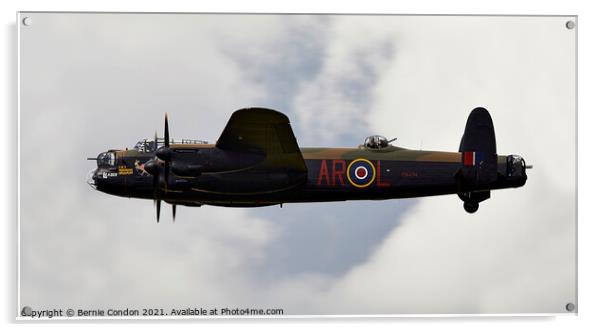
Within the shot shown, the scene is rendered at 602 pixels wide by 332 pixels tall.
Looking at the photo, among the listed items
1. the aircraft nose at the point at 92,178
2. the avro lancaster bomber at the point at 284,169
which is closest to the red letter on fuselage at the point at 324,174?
the avro lancaster bomber at the point at 284,169

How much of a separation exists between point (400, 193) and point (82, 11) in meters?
5.98

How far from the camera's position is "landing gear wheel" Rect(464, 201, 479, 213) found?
13.9 metres

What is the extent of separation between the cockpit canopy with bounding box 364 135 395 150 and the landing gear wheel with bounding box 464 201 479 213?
1825 mm

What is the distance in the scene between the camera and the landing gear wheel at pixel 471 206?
13.9 meters

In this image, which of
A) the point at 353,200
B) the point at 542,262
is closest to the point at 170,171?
the point at 353,200

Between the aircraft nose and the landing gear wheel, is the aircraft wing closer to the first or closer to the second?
the aircraft nose

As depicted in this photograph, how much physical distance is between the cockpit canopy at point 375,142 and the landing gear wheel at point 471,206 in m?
1.83

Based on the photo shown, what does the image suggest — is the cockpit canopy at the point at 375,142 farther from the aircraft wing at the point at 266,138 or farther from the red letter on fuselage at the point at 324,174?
the aircraft wing at the point at 266,138

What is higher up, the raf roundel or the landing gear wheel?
the raf roundel

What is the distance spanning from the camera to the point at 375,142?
1531cm

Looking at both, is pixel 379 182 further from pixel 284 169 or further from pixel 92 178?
pixel 92 178

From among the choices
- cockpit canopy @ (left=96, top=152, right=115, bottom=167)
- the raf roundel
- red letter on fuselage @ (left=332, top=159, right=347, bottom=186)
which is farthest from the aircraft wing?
cockpit canopy @ (left=96, top=152, right=115, bottom=167)

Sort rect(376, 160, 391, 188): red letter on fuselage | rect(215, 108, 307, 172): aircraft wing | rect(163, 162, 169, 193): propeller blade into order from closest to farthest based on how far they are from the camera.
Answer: rect(215, 108, 307, 172): aircraft wing < rect(163, 162, 169, 193): propeller blade < rect(376, 160, 391, 188): red letter on fuselage

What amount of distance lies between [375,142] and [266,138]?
2.26m
